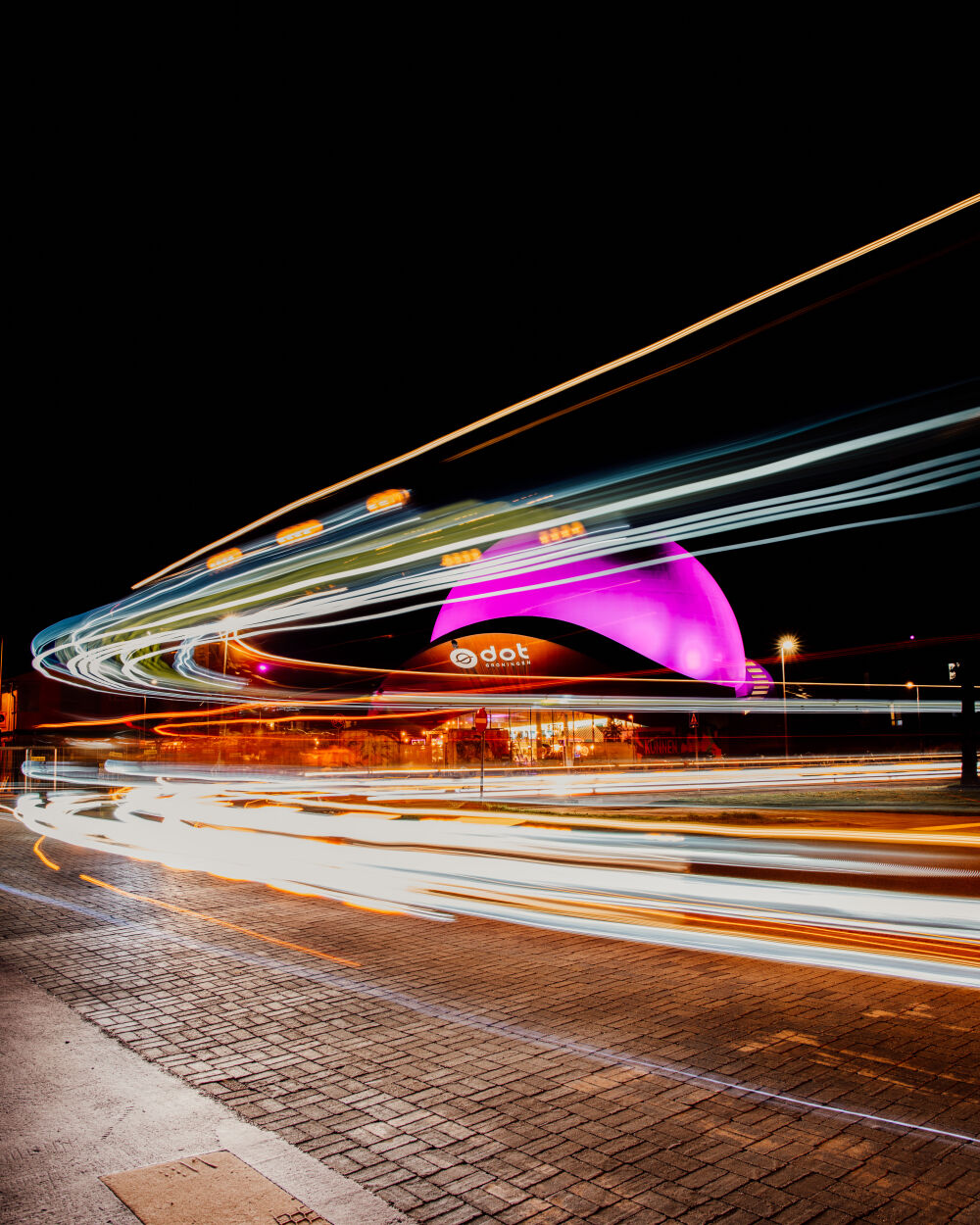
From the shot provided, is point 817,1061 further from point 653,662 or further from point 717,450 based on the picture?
point 653,662

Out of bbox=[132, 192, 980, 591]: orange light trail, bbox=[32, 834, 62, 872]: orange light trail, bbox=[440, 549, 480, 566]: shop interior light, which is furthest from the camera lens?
bbox=[440, 549, 480, 566]: shop interior light

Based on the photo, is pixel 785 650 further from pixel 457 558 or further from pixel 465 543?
pixel 465 543

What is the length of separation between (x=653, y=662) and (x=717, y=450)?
38275 millimetres

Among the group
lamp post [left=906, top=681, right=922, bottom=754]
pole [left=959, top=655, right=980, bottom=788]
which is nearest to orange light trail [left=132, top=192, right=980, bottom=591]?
pole [left=959, top=655, right=980, bottom=788]

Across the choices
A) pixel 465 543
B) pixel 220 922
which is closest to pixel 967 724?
pixel 465 543

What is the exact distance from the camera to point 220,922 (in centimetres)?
872

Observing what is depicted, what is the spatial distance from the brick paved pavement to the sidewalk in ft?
0.56

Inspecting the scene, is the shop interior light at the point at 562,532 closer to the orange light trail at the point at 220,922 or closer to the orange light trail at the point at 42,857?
the orange light trail at the point at 42,857

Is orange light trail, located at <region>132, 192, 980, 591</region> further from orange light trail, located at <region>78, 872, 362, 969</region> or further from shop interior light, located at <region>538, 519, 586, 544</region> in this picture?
orange light trail, located at <region>78, 872, 362, 969</region>

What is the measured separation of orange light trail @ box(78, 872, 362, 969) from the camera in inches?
287

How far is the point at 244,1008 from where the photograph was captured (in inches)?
234

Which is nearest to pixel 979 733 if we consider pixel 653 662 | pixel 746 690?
pixel 746 690

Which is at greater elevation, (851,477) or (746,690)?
(851,477)

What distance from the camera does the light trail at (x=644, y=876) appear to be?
6.77 metres
